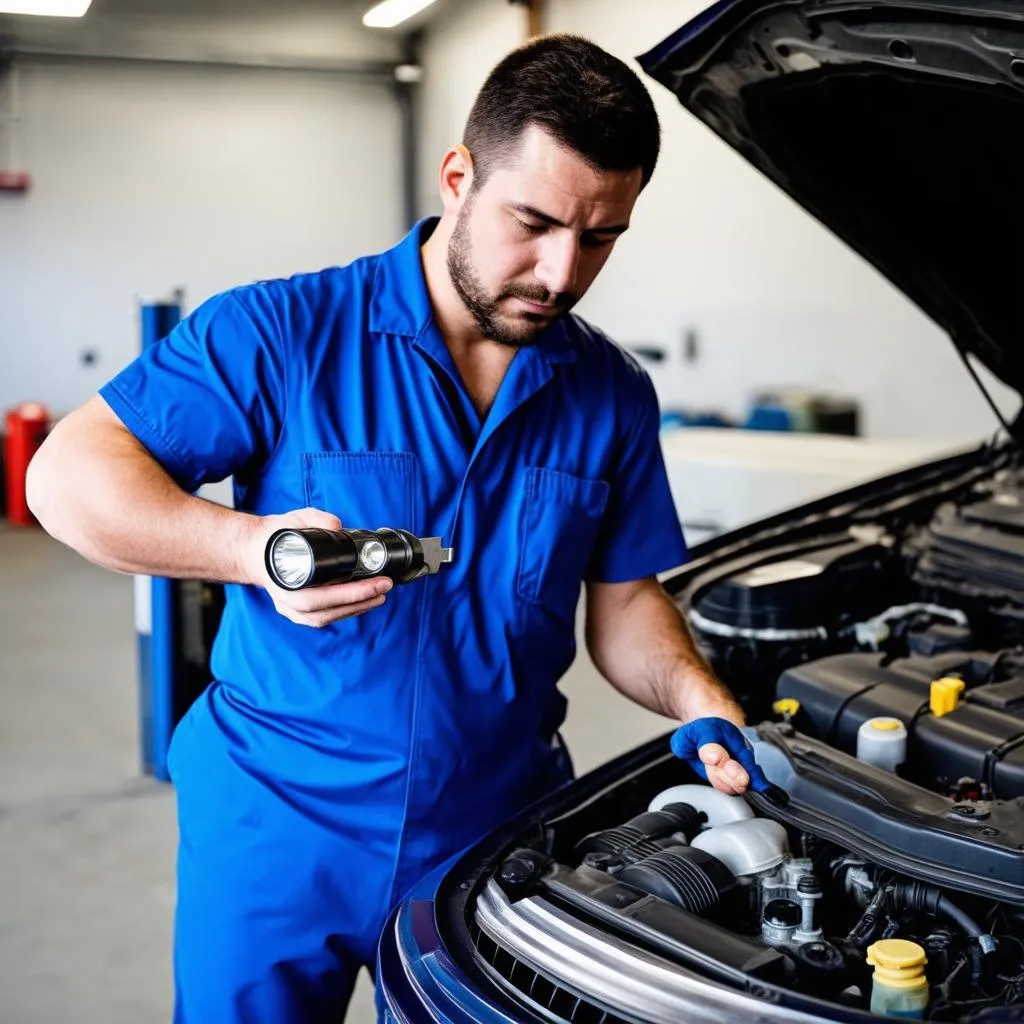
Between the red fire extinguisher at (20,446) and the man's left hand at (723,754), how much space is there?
278 inches

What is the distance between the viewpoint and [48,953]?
2.71 metres

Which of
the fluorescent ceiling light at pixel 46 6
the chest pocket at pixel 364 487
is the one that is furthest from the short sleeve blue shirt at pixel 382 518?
the fluorescent ceiling light at pixel 46 6

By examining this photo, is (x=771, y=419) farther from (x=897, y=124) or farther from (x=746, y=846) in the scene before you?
(x=746, y=846)

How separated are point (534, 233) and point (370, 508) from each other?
365 mm

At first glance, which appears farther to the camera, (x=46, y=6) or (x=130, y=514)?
(x=46, y=6)

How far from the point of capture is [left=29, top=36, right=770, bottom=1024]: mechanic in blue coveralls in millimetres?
1363

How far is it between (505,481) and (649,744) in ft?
1.32

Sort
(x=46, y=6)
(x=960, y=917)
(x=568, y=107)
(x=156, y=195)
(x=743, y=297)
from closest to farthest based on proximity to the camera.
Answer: (x=960, y=917) < (x=568, y=107) < (x=743, y=297) < (x=46, y=6) < (x=156, y=195)

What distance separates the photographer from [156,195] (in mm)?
9203

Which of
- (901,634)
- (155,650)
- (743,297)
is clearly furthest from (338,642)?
(743,297)

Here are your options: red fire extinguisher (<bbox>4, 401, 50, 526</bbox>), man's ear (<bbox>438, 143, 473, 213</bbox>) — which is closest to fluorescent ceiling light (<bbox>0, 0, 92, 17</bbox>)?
red fire extinguisher (<bbox>4, 401, 50, 526</bbox>)

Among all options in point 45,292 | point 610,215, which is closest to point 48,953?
point 610,215

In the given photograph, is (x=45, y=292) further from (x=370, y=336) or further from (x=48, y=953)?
(x=370, y=336)

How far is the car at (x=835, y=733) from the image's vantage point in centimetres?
113
